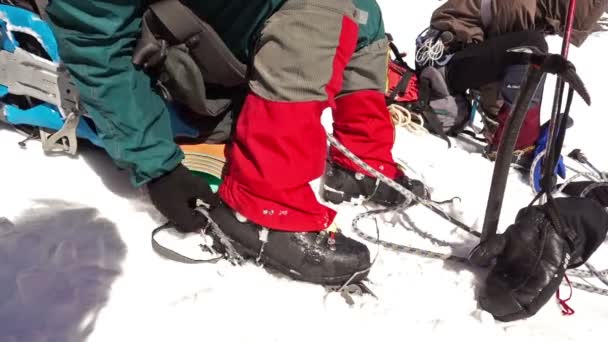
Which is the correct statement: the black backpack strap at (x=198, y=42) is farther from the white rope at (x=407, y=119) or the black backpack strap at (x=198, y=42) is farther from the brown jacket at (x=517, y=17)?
the brown jacket at (x=517, y=17)

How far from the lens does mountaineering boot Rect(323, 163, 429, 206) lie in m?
1.64

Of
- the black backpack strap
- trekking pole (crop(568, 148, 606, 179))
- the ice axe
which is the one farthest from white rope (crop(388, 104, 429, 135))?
the black backpack strap

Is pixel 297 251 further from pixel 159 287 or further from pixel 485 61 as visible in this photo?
pixel 485 61

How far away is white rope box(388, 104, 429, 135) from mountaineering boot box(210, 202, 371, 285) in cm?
107

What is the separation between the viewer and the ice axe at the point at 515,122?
1.03m

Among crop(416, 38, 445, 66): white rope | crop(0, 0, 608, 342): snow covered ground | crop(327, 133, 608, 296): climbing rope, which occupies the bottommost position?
crop(0, 0, 608, 342): snow covered ground

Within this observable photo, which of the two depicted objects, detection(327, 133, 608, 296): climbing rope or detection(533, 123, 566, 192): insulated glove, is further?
detection(533, 123, 566, 192): insulated glove

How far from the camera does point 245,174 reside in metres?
1.19

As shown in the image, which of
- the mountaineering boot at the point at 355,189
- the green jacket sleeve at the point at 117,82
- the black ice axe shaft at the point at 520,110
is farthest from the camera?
the mountaineering boot at the point at 355,189

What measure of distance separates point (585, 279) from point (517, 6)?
1.33 m

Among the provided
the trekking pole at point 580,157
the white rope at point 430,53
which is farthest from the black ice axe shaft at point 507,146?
the white rope at point 430,53

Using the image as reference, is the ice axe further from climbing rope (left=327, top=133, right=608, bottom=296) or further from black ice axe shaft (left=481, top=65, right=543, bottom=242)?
climbing rope (left=327, top=133, right=608, bottom=296)

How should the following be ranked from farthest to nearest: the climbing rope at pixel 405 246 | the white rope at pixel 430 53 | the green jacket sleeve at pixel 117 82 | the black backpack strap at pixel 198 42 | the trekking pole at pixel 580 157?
1. the white rope at pixel 430 53
2. the trekking pole at pixel 580 157
3. the climbing rope at pixel 405 246
4. the black backpack strap at pixel 198 42
5. the green jacket sleeve at pixel 117 82

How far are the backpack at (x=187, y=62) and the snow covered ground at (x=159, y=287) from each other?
12.9 inches
